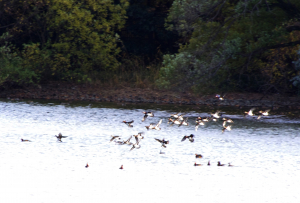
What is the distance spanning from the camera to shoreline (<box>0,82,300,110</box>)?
2241cm

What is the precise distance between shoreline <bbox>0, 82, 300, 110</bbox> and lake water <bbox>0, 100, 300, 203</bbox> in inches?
184

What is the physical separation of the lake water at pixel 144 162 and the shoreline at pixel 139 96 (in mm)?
4684

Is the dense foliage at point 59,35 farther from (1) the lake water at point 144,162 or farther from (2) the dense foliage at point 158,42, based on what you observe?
(1) the lake water at point 144,162

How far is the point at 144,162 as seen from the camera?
11242 millimetres

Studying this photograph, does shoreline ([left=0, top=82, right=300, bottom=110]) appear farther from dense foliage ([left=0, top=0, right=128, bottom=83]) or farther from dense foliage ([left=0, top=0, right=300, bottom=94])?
dense foliage ([left=0, top=0, right=128, bottom=83])

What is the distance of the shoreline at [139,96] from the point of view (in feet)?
73.5

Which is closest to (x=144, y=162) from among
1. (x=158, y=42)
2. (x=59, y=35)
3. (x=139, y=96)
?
(x=139, y=96)

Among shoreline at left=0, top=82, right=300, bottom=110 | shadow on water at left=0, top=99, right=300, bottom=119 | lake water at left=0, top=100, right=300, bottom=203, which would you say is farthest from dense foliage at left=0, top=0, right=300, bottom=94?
lake water at left=0, top=100, right=300, bottom=203

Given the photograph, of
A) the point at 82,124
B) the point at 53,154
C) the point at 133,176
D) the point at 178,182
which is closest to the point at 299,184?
the point at 178,182

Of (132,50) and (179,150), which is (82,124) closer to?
(179,150)

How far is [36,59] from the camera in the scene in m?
24.7

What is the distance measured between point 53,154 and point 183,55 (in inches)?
352

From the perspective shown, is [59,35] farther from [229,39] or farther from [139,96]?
[229,39]

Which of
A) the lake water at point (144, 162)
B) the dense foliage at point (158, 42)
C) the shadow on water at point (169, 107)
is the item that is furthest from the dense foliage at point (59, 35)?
the lake water at point (144, 162)
